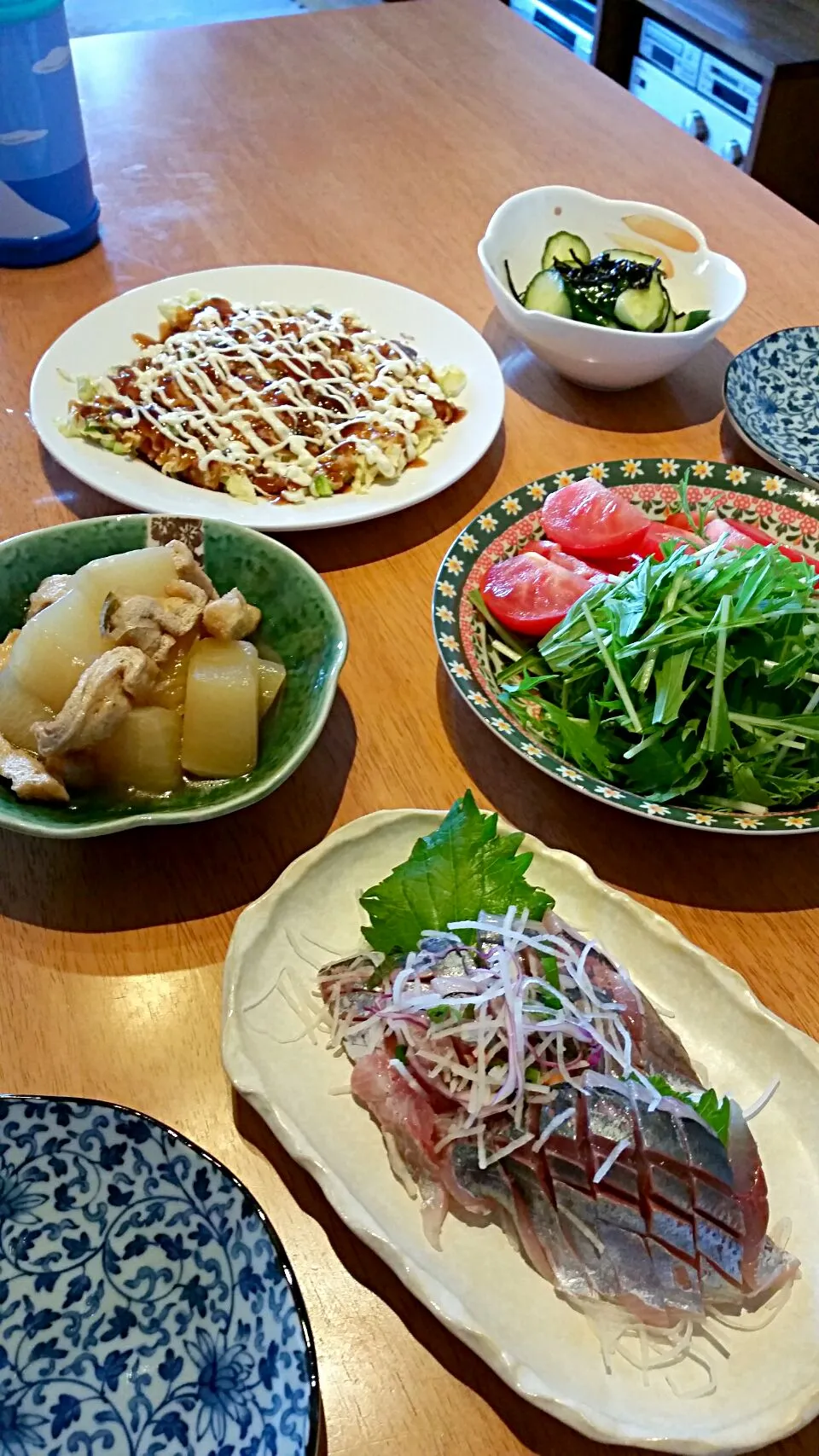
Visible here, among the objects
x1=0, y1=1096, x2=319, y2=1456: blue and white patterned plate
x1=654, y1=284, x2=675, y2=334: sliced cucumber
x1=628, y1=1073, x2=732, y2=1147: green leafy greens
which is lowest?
x1=0, y1=1096, x2=319, y2=1456: blue and white patterned plate

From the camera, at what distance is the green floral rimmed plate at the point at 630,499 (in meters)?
1.05

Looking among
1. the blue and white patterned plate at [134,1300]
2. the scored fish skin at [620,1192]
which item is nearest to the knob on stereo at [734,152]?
the scored fish skin at [620,1192]

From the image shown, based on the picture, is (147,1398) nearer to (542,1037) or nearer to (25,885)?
(542,1037)

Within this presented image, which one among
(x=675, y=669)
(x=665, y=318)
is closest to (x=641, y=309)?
(x=665, y=318)

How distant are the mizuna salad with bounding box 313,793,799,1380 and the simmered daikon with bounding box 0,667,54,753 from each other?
0.39 meters

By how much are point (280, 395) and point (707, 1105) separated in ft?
3.79

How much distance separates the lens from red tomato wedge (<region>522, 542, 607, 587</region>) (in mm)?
1280

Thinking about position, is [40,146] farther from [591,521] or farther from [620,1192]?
[620,1192]

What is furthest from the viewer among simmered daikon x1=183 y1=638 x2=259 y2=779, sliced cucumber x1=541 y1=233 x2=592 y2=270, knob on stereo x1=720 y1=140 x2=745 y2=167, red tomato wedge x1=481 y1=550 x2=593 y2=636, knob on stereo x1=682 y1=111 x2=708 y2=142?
knob on stereo x1=682 y1=111 x2=708 y2=142

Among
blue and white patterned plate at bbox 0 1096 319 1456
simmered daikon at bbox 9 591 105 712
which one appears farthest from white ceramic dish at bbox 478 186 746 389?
blue and white patterned plate at bbox 0 1096 319 1456

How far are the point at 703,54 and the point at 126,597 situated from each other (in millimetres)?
3687

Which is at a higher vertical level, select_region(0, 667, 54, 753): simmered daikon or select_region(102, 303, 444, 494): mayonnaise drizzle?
select_region(102, 303, 444, 494): mayonnaise drizzle

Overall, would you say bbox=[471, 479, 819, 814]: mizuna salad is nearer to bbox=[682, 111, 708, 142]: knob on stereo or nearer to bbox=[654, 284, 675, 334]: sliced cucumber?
bbox=[654, 284, 675, 334]: sliced cucumber

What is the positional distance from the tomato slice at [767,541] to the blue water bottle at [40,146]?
134cm
